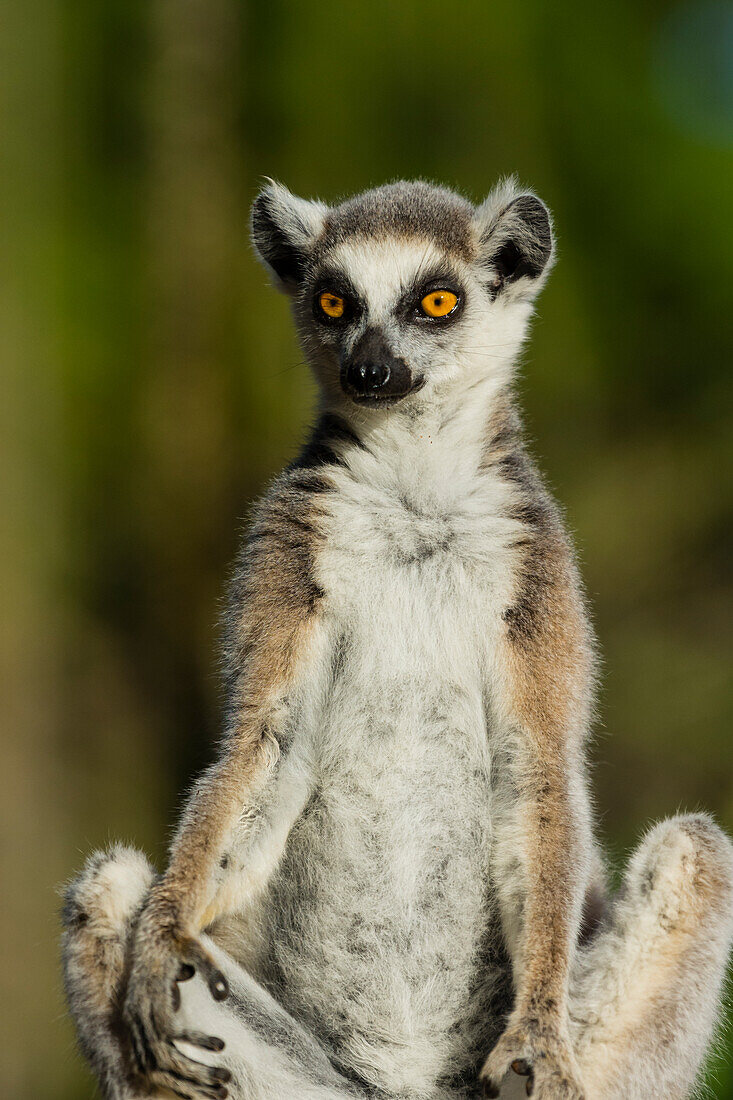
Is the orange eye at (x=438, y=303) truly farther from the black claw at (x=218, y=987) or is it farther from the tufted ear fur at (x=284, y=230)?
the black claw at (x=218, y=987)

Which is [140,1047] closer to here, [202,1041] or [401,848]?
[202,1041]

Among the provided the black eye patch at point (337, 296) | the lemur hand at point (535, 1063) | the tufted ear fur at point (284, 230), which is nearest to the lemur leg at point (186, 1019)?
the lemur hand at point (535, 1063)

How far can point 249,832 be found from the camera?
349 cm

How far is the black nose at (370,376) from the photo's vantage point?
3637mm

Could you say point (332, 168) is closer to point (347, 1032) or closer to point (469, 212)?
point (469, 212)

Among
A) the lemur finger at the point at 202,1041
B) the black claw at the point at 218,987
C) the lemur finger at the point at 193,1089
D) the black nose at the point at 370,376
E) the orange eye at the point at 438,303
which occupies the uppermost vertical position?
the orange eye at the point at 438,303

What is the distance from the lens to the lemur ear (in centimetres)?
418

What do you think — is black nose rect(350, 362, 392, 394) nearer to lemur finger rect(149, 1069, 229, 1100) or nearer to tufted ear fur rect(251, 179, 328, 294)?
tufted ear fur rect(251, 179, 328, 294)

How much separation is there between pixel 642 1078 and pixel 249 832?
1347 mm

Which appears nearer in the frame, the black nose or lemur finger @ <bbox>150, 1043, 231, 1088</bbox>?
lemur finger @ <bbox>150, 1043, 231, 1088</bbox>

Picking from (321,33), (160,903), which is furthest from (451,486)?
(321,33)

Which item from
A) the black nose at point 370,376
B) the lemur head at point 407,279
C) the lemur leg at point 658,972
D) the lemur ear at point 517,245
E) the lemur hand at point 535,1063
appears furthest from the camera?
the lemur ear at point 517,245

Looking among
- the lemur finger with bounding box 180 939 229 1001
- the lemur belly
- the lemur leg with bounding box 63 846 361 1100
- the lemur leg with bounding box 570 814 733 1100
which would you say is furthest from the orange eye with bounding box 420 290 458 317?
the lemur finger with bounding box 180 939 229 1001

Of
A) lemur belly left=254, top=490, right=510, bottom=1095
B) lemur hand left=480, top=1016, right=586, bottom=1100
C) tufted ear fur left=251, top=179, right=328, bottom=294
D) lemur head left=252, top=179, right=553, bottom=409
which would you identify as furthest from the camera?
tufted ear fur left=251, top=179, right=328, bottom=294
